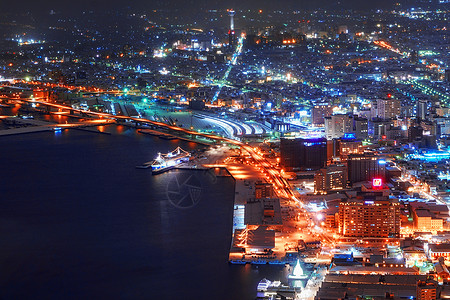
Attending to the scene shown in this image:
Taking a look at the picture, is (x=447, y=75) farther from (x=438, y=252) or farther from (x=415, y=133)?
(x=438, y=252)

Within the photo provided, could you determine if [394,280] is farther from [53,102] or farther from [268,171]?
[53,102]

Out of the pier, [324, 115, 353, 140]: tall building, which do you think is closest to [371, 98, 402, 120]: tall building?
[324, 115, 353, 140]: tall building

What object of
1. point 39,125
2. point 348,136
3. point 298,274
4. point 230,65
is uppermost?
point 230,65

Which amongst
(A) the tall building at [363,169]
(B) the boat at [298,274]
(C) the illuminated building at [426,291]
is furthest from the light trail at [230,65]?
(C) the illuminated building at [426,291]

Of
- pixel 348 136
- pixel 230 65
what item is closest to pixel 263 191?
pixel 348 136

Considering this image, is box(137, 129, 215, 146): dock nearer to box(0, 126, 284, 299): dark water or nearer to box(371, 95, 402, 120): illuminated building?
box(0, 126, 284, 299): dark water

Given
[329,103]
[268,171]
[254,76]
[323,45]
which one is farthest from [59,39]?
[268,171]
